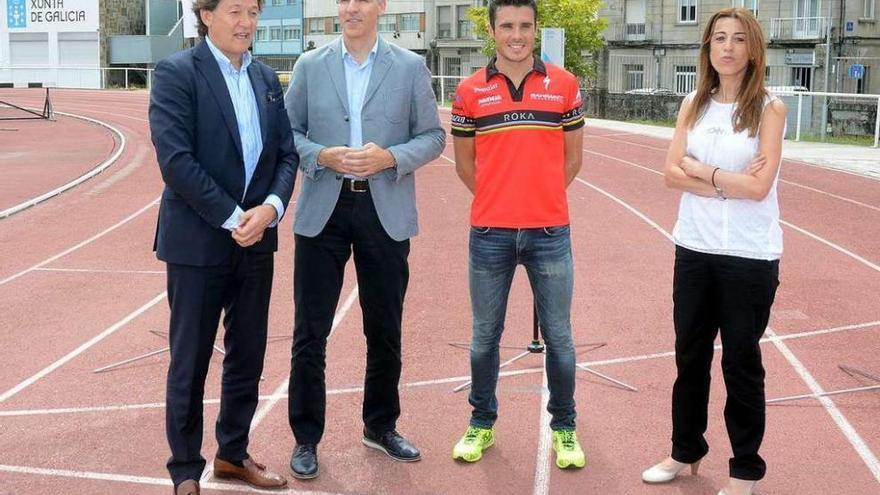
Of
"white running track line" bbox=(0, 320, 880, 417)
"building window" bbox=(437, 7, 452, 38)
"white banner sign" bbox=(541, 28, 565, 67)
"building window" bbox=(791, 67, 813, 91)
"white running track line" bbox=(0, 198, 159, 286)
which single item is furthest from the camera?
"building window" bbox=(437, 7, 452, 38)

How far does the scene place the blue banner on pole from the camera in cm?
6178

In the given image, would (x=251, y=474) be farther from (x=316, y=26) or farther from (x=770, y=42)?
(x=316, y=26)

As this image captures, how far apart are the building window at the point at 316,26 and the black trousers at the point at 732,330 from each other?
59025 mm

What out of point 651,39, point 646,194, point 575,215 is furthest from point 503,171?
point 651,39

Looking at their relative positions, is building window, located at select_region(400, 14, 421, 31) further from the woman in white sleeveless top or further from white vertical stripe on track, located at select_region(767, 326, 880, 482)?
the woman in white sleeveless top

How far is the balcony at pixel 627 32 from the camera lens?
4200cm

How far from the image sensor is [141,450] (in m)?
4.81

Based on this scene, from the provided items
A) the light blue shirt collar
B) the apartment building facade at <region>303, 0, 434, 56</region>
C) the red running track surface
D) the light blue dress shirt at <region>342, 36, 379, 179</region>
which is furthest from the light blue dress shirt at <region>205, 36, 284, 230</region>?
the apartment building facade at <region>303, 0, 434, 56</region>

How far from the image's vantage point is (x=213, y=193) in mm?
3904

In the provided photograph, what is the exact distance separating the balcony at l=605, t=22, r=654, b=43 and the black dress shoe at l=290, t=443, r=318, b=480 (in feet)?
129

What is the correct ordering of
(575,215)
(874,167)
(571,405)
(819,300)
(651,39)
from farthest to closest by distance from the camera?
(651,39), (874,167), (575,215), (819,300), (571,405)

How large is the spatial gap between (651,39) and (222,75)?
3932 centimetres

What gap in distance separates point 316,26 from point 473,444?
195 feet

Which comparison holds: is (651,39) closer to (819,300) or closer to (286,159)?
(819,300)
